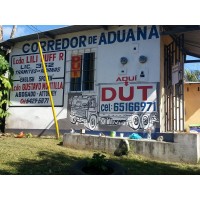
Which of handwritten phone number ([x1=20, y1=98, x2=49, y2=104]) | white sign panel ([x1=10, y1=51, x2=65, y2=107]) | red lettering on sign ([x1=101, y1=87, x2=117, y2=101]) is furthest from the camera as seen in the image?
handwritten phone number ([x1=20, y1=98, x2=49, y2=104])

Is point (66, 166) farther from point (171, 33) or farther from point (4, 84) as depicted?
point (4, 84)

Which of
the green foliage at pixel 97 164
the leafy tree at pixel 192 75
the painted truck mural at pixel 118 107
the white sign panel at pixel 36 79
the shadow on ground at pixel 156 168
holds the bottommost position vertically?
the shadow on ground at pixel 156 168

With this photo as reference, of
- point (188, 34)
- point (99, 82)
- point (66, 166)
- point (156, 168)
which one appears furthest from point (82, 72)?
point (156, 168)

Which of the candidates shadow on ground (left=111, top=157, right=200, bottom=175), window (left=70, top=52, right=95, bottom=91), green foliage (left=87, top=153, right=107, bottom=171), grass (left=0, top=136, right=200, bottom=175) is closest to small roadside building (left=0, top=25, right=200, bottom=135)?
window (left=70, top=52, right=95, bottom=91)

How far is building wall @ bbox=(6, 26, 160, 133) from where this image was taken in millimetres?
10922

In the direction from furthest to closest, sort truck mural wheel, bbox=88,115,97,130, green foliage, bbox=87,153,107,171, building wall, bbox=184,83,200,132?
building wall, bbox=184,83,200,132 → truck mural wheel, bbox=88,115,97,130 → green foliage, bbox=87,153,107,171

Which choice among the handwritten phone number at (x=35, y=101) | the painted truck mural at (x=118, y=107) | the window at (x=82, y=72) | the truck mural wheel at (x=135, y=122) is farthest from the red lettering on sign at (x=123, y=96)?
the handwritten phone number at (x=35, y=101)

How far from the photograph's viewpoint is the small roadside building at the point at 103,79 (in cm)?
1087

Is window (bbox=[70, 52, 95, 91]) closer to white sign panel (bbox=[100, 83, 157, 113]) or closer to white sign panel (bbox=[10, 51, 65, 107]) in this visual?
white sign panel (bbox=[10, 51, 65, 107])

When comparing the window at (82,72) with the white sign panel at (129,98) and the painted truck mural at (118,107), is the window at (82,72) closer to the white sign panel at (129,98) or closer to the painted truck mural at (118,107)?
the painted truck mural at (118,107)

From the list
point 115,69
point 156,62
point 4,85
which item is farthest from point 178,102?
point 4,85

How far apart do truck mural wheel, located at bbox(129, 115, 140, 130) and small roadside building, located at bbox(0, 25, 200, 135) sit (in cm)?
4

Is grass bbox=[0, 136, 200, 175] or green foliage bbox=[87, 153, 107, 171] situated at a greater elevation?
green foliage bbox=[87, 153, 107, 171]

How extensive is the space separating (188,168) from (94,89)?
5259mm
